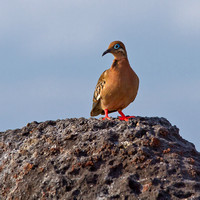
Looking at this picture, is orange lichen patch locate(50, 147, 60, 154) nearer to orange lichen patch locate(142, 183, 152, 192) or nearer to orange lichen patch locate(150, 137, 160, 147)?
orange lichen patch locate(150, 137, 160, 147)

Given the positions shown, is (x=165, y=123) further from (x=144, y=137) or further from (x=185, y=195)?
(x=185, y=195)

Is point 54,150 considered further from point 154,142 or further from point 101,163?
point 154,142

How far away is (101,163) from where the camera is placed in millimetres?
5848

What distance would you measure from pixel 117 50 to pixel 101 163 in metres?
4.15

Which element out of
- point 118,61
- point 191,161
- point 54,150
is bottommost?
point 54,150

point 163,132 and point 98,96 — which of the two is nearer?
point 163,132

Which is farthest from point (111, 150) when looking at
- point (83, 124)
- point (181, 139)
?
point (181, 139)

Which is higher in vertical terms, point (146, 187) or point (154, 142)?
point (154, 142)

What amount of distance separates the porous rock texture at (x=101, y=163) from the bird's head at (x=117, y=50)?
2911mm

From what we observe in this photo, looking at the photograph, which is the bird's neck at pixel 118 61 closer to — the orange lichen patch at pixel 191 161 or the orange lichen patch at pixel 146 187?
the orange lichen patch at pixel 191 161

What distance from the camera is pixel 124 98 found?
9047 mm

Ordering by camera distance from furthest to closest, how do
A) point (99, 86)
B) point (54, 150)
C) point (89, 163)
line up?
point (99, 86) < point (54, 150) < point (89, 163)

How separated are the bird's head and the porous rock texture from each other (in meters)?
2.91

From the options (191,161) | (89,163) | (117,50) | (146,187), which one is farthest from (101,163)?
(117,50)
